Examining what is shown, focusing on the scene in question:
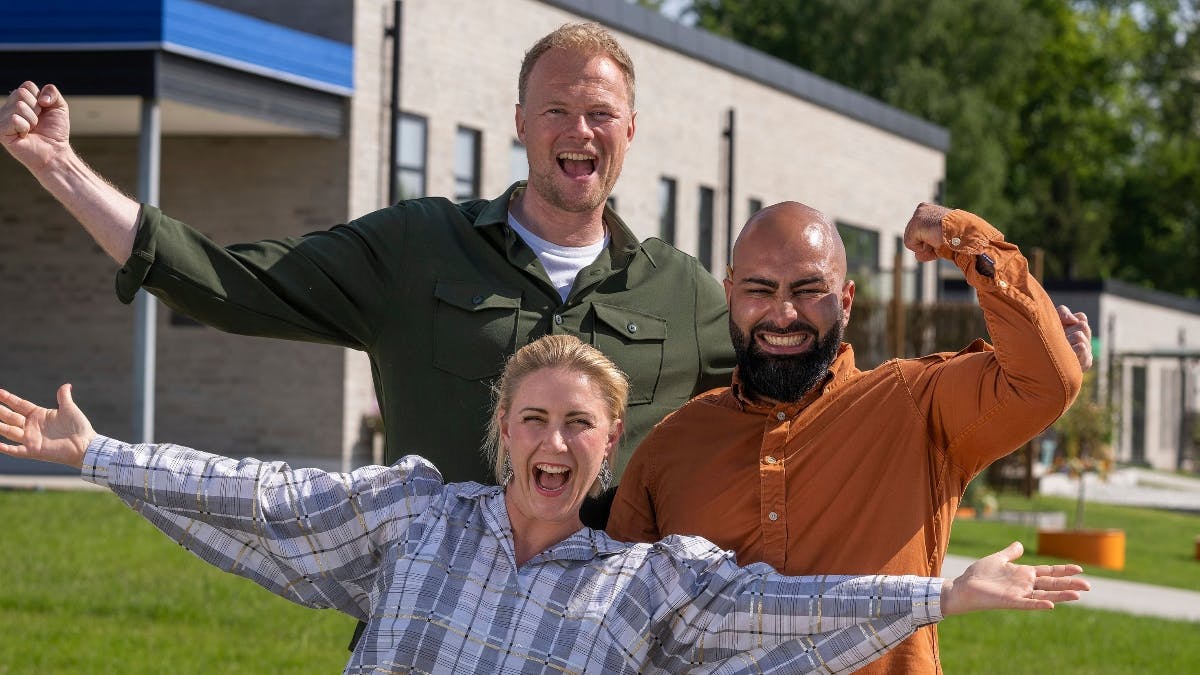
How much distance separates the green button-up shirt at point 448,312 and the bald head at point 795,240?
0.62 meters

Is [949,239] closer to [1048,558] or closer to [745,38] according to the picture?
[1048,558]

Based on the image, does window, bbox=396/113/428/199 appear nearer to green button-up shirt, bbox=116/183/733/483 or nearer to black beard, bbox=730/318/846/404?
green button-up shirt, bbox=116/183/733/483

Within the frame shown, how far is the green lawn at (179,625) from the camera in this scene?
28.1 feet

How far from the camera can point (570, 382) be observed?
3680 millimetres

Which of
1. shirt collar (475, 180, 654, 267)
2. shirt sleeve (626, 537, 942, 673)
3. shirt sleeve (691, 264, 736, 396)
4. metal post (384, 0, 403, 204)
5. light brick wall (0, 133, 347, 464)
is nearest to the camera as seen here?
shirt sleeve (626, 537, 942, 673)

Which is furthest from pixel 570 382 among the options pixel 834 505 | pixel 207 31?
pixel 207 31

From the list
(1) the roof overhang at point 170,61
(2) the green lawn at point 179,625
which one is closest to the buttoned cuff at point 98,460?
(2) the green lawn at point 179,625

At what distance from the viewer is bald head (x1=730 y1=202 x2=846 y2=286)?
12.2 feet

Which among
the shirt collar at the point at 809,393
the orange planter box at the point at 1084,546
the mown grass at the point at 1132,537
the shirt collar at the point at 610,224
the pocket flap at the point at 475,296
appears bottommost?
the mown grass at the point at 1132,537

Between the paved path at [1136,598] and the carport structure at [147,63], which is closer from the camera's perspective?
the paved path at [1136,598]

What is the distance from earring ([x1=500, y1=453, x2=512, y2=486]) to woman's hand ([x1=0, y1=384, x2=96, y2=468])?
87 centimetres

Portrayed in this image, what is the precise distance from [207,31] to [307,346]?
184 inches

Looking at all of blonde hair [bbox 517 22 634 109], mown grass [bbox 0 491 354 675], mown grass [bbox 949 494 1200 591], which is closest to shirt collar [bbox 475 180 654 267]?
blonde hair [bbox 517 22 634 109]

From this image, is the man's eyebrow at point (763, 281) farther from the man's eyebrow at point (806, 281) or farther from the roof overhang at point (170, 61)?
the roof overhang at point (170, 61)
